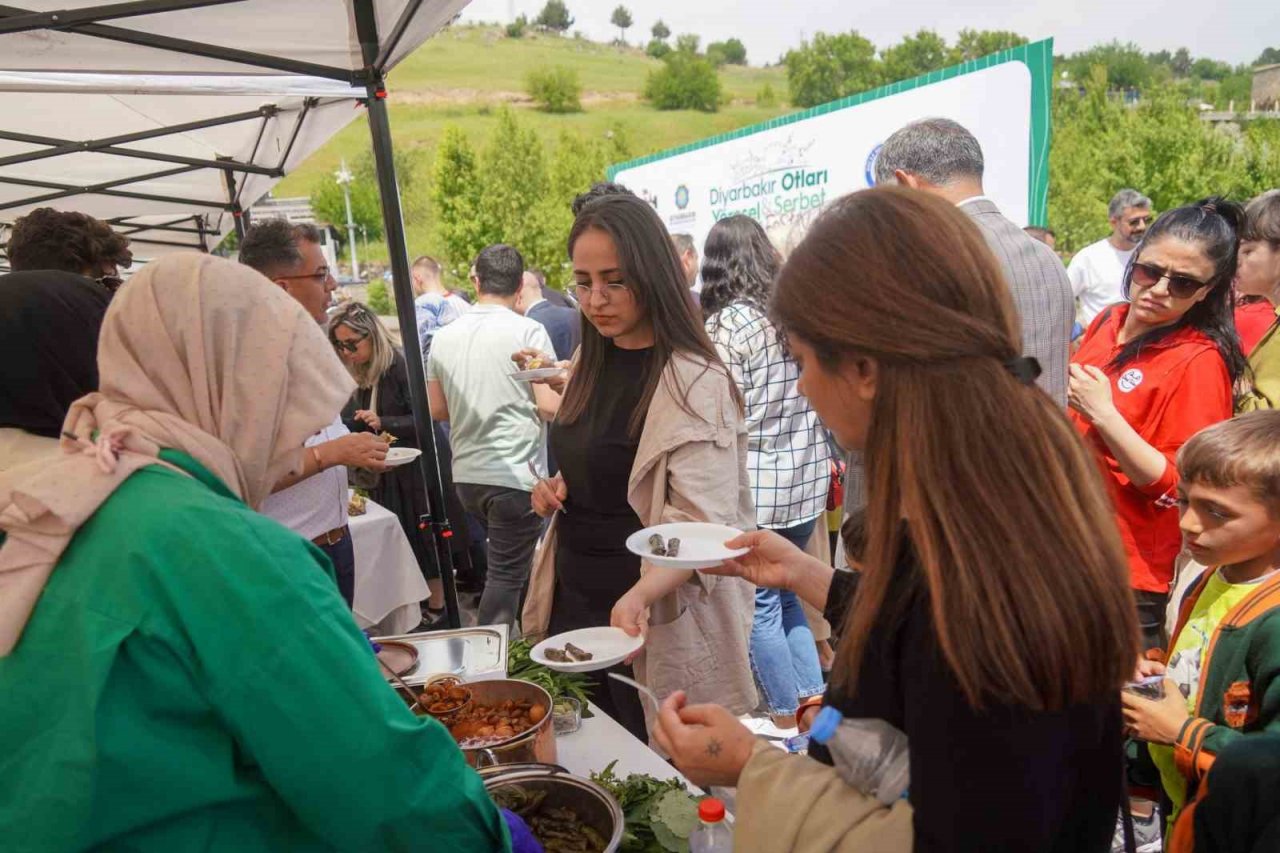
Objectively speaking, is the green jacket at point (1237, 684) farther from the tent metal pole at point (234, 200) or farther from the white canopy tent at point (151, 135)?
the tent metal pole at point (234, 200)

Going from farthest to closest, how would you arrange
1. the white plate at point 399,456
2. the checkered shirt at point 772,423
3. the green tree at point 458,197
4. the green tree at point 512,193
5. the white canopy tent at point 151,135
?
the green tree at point 512,193 < the green tree at point 458,197 < the checkered shirt at point 772,423 < the white canopy tent at point 151,135 < the white plate at point 399,456

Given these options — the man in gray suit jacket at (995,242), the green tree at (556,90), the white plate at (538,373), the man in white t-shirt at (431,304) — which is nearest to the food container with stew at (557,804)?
the man in gray suit jacket at (995,242)

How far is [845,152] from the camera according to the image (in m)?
8.43

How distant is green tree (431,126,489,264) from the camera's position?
29.2 meters

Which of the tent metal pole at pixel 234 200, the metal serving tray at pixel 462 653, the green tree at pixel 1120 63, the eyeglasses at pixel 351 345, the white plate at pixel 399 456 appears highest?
the green tree at pixel 1120 63

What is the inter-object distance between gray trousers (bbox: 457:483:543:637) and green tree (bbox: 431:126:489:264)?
2651 cm

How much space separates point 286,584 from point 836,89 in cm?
8196

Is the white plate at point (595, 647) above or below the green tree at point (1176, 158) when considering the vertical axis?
below

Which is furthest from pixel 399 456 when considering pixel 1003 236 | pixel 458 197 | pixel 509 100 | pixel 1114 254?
pixel 509 100

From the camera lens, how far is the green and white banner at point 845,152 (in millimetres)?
6145

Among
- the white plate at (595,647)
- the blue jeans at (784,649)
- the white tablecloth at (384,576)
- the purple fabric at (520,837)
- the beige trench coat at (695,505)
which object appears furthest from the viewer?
the white tablecloth at (384,576)

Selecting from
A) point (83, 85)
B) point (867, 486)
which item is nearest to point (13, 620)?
point (867, 486)

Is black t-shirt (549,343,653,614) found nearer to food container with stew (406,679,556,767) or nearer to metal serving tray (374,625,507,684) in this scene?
metal serving tray (374,625,507,684)

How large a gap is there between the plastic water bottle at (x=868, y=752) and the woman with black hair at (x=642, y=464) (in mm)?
974
